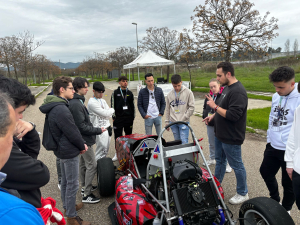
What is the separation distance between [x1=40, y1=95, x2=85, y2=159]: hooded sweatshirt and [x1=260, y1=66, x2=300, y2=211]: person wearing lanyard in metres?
2.66

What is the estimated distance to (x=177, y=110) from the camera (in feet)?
15.3

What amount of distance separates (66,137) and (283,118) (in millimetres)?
2926

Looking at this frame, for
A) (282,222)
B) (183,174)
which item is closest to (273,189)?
(282,222)

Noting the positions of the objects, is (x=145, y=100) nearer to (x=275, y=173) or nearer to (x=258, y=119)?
(x=275, y=173)

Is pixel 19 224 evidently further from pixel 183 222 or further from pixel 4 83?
pixel 183 222

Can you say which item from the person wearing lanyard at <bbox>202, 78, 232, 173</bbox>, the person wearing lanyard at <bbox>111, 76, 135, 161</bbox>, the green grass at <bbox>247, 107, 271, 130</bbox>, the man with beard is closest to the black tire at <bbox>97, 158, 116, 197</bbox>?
the person wearing lanyard at <bbox>111, 76, 135, 161</bbox>

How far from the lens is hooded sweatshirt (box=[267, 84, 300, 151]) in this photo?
8.58ft

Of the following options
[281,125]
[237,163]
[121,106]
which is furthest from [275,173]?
[121,106]

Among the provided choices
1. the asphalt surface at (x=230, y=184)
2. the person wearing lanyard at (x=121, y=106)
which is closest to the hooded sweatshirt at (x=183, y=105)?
the person wearing lanyard at (x=121, y=106)

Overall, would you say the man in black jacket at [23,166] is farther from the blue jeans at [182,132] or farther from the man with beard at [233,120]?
the blue jeans at [182,132]

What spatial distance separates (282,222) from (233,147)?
1279 millimetres

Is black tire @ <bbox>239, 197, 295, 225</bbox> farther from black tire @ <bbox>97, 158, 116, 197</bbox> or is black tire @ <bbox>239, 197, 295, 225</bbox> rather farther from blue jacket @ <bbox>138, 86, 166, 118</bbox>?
blue jacket @ <bbox>138, 86, 166, 118</bbox>

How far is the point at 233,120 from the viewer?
2971 mm

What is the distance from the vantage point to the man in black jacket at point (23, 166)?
1358mm
